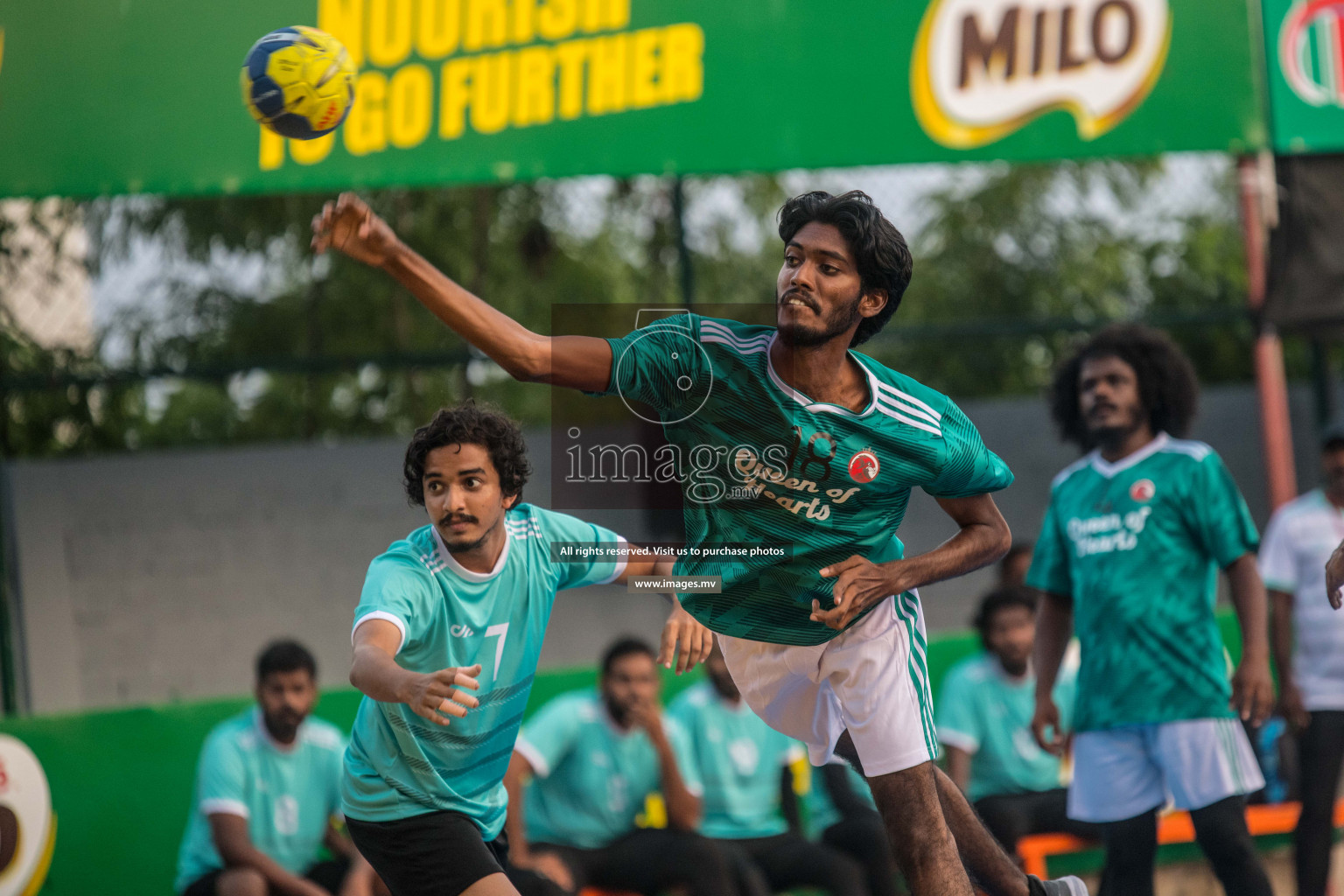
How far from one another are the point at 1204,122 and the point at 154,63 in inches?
224

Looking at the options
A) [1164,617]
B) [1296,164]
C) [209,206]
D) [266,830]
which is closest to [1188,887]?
[1164,617]

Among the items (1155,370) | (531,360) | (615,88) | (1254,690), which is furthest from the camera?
(615,88)

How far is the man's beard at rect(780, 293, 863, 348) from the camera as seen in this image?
3.58 meters

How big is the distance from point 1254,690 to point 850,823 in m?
2.32

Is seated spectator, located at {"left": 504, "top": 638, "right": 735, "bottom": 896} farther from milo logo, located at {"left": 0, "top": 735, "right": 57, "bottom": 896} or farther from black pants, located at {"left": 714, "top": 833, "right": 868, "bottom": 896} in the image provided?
milo logo, located at {"left": 0, "top": 735, "right": 57, "bottom": 896}

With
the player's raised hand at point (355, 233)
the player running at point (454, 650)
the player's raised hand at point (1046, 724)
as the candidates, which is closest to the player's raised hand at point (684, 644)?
the player running at point (454, 650)

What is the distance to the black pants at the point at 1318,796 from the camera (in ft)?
18.9

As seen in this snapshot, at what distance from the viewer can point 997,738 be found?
22.4ft

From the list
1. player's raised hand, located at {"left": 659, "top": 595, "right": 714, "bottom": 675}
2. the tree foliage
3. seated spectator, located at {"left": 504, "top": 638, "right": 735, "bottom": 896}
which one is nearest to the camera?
player's raised hand, located at {"left": 659, "top": 595, "right": 714, "bottom": 675}

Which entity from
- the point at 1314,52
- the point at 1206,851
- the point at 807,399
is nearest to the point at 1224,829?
the point at 1206,851

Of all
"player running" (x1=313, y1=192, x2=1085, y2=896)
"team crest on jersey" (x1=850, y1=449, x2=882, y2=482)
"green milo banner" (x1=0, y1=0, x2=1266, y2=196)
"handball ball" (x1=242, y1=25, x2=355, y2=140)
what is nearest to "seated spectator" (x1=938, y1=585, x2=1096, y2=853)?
"green milo banner" (x1=0, y1=0, x2=1266, y2=196)

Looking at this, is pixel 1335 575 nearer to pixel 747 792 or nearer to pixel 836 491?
pixel 836 491

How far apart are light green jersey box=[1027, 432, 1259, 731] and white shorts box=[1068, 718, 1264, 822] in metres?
0.06

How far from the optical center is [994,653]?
276 inches
